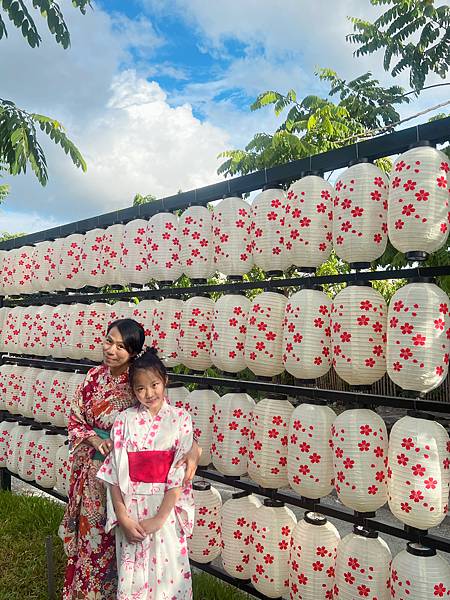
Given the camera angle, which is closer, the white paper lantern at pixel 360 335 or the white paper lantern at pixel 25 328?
the white paper lantern at pixel 360 335

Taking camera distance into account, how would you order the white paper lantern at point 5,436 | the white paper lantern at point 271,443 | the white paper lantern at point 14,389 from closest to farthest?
1. the white paper lantern at point 271,443
2. the white paper lantern at point 14,389
3. the white paper lantern at point 5,436

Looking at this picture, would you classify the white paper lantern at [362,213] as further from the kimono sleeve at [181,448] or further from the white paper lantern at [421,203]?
the kimono sleeve at [181,448]

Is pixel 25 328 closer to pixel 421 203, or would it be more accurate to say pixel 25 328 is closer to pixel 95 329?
pixel 95 329

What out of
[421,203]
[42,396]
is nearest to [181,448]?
[421,203]

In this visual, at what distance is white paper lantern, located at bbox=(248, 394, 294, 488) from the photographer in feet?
9.87

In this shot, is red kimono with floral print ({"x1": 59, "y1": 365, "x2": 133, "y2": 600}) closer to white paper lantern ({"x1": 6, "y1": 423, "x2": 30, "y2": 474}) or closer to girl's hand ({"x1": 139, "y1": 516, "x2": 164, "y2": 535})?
girl's hand ({"x1": 139, "y1": 516, "x2": 164, "y2": 535})

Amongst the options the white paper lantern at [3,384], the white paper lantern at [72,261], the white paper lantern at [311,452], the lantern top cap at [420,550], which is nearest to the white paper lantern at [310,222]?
the white paper lantern at [311,452]

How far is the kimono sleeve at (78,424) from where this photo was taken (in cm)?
283

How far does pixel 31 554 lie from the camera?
14.5 ft

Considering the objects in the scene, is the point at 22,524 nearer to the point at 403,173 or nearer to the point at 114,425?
the point at 114,425

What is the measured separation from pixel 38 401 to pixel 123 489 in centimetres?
290

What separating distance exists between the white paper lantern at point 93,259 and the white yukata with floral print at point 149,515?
2.34 metres

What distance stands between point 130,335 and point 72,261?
2521 millimetres

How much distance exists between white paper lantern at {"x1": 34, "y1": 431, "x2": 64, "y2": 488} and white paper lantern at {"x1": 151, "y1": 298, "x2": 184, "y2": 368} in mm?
1793
